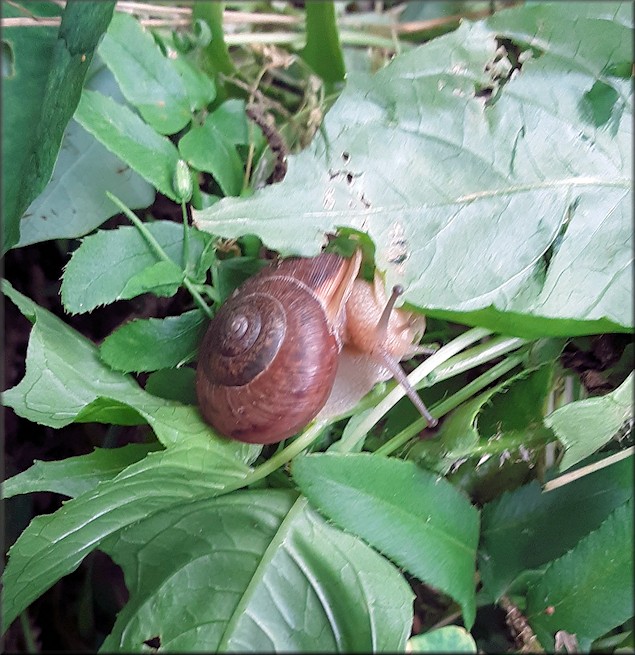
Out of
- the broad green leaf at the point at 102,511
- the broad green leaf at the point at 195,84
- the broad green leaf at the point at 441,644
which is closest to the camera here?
the broad green leaf at the point at 441,644

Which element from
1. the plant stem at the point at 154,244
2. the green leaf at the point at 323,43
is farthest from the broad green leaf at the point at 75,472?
the green leaf at the point at 323,43

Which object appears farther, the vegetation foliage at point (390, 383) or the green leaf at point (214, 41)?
the green leaf at point (214, 41)

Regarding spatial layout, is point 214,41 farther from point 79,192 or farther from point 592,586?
point 592,586

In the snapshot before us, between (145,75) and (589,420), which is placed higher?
(145,75)

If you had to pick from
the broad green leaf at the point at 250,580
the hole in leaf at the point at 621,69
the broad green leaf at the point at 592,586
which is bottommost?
the broad green leaf at the point at 592,586

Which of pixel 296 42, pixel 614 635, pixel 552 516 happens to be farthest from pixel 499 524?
pixel 296 42

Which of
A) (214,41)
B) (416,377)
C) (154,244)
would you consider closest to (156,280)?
(154,244)

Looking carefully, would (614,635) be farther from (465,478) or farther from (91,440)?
(91,440)

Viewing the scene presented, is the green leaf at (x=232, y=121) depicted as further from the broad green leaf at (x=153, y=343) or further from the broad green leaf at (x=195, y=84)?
the broad green leaf at (x=153, y=343)
